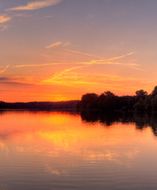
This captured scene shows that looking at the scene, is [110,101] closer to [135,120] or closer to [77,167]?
[135,120]

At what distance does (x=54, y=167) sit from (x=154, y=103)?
10585cm

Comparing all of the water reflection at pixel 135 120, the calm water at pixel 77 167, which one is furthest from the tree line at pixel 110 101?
the calm water at pixel 77 167

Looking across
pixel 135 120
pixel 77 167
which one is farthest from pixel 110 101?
pixel 77 167

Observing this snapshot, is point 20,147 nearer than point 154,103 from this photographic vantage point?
Yes

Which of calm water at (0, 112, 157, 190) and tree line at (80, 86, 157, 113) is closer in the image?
calm water at (0, 112, 157, 190)

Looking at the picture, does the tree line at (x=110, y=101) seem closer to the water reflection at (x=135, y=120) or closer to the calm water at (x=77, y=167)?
the water reflection at (x=135, y=120)

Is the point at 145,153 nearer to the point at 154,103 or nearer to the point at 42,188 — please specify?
the point at 42,188

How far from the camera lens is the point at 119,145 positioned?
3531 cm

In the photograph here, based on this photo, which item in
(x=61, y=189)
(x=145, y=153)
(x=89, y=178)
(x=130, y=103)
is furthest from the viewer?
(x=130, y=103)

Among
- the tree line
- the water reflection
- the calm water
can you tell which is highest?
the tree line

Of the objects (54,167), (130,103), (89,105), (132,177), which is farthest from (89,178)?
(89,105)

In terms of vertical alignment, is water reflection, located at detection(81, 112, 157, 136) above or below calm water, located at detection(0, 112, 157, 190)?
above

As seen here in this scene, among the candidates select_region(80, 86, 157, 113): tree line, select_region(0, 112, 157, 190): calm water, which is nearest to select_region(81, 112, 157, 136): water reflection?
select_region(0, 112, 157, 190): calm water

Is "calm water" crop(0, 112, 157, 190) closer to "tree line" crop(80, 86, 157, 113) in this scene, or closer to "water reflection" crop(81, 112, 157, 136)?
"water reflection" crop(81, 112, 157, 136)
